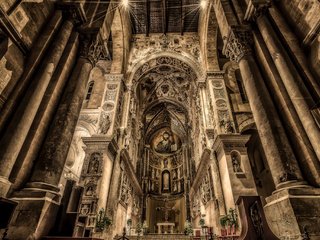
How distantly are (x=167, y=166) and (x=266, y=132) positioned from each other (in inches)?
846

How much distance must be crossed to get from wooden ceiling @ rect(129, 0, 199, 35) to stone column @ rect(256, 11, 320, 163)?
10.7 metres

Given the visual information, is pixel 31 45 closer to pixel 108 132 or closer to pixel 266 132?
pixel 108 132

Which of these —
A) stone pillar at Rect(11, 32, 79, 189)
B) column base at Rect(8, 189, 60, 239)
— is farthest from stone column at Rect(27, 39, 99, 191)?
column base at Rect(8, 189, 60, 239)

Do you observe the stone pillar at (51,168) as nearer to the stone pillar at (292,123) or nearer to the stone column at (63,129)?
the stone column at (63,129)

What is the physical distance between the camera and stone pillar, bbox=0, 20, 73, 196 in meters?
3.80

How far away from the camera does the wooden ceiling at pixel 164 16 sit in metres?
14.9

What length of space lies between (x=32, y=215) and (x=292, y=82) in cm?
652

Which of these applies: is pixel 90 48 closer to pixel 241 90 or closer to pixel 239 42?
pixel 239 42

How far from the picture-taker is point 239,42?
250 inches

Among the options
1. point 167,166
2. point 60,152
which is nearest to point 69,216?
point 60,152

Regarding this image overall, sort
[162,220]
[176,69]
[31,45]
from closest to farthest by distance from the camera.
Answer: [31,45]
[176,69]
[162,220]

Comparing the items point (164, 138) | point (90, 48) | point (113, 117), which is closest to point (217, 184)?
point (113, 117)

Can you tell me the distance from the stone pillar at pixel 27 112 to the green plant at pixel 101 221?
5.12m

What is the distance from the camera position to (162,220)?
21.8m
